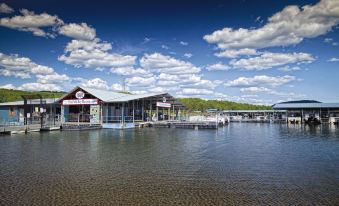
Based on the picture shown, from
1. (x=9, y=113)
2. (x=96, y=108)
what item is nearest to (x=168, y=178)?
(x=96, y=108)

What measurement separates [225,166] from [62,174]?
617 centimetres

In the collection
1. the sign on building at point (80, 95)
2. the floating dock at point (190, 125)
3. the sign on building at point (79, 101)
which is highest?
the sign on building at point (80, 95)

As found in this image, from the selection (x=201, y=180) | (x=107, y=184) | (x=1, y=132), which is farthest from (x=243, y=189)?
(x=1, y=132)

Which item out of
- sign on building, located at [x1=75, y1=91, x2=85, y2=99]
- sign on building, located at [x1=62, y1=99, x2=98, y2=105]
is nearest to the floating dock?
sign on building, located at [x1=62, y1=99, x2=98, y2=105]

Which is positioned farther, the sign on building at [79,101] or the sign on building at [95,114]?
the sign on building at [95,114]

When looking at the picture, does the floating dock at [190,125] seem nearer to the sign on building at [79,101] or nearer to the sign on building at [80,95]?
the sign on building at [79,101]

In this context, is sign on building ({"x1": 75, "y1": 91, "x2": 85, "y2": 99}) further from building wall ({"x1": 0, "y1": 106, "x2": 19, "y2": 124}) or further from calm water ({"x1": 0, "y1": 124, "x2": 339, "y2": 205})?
calm water ({"x1": 0, "y1": 124, "x2": 339, "y2": 205})

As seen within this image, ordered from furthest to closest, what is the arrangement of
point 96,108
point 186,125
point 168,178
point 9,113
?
1. point 9,113
2. point 186,125
3. point 96,108
4. point 168,178

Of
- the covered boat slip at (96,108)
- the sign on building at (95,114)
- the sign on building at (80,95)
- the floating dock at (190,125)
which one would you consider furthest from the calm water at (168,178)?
the sign on building at (80,95)

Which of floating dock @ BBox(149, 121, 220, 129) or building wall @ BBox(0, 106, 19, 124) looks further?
building wall @ BBox(0, 106, 19, 124)

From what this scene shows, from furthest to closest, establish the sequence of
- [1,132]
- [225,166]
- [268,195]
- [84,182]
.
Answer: [1,132] → [225,166] → [84,182] → [268,195]

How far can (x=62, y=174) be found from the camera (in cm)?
978

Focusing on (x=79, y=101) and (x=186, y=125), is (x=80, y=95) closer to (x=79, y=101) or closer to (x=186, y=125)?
(x=79, y=101)

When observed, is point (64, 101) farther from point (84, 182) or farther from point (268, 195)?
point (268, 195)
